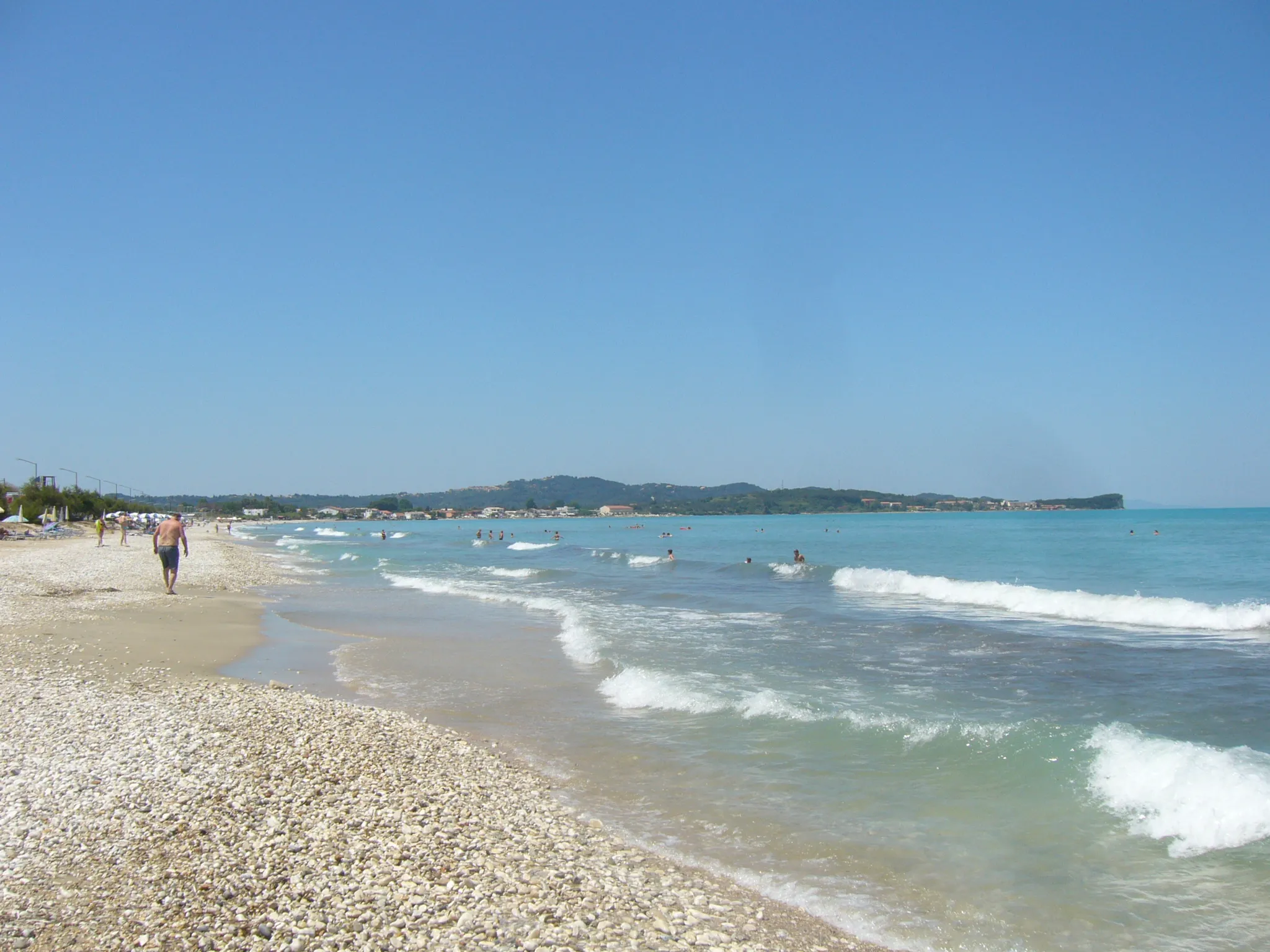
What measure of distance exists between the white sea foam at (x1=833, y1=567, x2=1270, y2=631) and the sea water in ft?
0.34

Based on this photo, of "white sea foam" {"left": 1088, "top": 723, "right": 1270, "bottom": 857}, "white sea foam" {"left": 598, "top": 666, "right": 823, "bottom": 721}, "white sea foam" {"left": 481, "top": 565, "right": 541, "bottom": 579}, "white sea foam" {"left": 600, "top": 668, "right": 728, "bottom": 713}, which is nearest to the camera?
"white sea foam" {"left": 1088, "top": 723, "right": 1270, "bottom": 857}

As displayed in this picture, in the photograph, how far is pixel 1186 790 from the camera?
280 inches

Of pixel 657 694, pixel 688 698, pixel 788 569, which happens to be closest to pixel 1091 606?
pixel 688 698

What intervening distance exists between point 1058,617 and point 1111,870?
1633 centimetres

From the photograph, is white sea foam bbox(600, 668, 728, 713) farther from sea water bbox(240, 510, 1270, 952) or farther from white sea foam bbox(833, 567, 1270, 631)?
white sea foam bbox(833, 567, 1270, 631)

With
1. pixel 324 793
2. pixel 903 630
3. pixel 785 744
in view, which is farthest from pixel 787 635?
pixel 324 793

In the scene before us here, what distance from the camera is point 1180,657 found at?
1434 cm

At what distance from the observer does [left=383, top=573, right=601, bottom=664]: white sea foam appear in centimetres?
1562

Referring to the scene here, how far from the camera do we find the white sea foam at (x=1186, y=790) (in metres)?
6.61

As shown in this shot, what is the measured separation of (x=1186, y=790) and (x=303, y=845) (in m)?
7.35

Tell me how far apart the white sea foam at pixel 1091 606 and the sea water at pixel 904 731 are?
103 mm

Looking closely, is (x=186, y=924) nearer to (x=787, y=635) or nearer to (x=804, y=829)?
(x=804, y=829)

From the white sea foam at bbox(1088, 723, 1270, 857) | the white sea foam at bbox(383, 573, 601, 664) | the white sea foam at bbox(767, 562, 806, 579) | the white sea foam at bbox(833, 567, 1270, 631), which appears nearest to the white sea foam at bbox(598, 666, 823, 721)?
the white sea foam at bbox(383, 573, 601, 664)

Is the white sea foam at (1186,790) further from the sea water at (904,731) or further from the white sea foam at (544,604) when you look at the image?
the white sea foam at (544,604)
